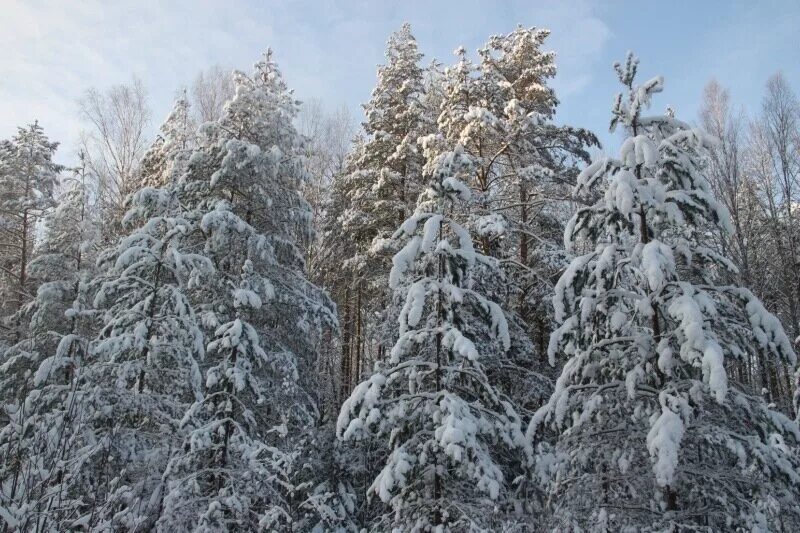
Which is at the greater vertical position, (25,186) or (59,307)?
(25,186)

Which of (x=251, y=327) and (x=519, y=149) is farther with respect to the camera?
(x=519, y=149)

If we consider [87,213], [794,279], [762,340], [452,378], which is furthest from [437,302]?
[794,279]

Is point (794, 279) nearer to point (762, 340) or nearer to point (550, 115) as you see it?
point (550, 115)

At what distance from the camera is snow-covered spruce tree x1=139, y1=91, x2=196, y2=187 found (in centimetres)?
1285

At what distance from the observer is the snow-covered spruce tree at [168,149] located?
1285 cm

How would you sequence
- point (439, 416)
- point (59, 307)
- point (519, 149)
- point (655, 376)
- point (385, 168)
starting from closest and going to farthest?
point (655, 376)
point (439, 416)
point (519, 149)
point (59, 307)
point (385, 168)

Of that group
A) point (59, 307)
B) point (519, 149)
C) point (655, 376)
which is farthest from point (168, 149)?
point (655, 376)

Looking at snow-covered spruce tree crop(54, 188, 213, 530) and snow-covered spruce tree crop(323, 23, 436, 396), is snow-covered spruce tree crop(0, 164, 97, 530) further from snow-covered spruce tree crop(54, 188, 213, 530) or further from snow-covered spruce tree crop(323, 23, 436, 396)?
snow-covered spruce tree crop(323, 23, 436, 396)

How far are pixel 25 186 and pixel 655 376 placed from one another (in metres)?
20.5

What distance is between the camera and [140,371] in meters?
7.81

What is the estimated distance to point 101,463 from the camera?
23.7 feet

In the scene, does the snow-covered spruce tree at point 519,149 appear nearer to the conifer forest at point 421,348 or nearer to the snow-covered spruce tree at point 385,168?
the conifer forest at point 421,348

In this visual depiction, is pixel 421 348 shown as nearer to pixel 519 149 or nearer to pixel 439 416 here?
pixel 439 416

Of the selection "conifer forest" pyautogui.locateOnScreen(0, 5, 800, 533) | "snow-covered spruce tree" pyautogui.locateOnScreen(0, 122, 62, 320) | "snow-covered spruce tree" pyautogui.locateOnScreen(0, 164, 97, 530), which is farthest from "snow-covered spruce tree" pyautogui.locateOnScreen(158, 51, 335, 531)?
"snow-covered spruce tree" pyautogui.locateOnScreen(0, 122, 62, 320)
